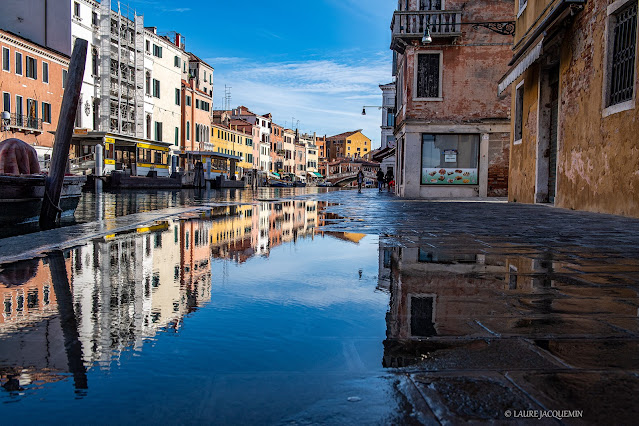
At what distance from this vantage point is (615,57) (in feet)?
31.3

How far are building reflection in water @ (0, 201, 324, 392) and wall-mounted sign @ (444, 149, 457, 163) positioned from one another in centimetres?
1782

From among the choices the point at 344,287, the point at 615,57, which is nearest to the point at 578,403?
the point at 344,287

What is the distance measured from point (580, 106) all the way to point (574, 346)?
10183 millimetres

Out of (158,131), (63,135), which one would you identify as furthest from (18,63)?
(63,135)

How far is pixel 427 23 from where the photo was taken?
21.5 meters

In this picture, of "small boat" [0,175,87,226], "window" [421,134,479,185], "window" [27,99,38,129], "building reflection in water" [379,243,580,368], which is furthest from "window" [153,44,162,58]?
"building reflection in water" [379,243,580,368]

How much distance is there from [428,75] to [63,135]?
17.2 m

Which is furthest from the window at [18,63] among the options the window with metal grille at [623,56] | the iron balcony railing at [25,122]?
the window with metal grille at [623,56]

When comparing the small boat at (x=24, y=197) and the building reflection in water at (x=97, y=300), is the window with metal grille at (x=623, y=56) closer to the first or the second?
the building reflection in water at (x=97, y=300)

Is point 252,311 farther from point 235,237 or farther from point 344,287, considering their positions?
point 235,237

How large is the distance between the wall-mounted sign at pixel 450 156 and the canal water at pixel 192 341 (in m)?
18.8

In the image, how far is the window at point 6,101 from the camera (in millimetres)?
31312

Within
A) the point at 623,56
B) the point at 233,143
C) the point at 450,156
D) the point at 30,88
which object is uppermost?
the point at 233,143

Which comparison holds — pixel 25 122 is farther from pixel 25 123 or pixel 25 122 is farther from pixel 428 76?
pixel 428 76
